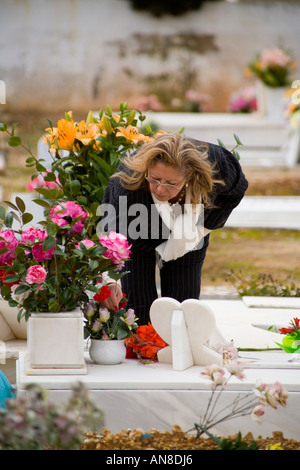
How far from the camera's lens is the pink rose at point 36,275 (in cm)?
200

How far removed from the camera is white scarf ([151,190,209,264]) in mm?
2453

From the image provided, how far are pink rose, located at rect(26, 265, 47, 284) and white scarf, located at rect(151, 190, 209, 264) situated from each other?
1.86 feet

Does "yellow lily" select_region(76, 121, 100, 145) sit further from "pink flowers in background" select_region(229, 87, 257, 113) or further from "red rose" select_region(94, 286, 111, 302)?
"pink flowers in background" select_region(229, 87, 257, 113)

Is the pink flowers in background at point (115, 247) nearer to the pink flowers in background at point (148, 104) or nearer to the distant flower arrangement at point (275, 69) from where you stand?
the distant flower arrangement at point (275, 69)

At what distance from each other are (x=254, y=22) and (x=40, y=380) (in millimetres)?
9999

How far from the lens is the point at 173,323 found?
2131 mm

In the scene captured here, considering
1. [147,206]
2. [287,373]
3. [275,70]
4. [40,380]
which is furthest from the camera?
[275,70]

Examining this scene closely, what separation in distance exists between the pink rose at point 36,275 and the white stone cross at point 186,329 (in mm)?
356

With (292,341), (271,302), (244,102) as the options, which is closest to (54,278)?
(292,341)

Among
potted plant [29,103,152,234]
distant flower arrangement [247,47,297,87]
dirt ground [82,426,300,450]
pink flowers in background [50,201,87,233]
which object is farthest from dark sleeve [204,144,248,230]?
distant flower arrangement [247,47,297,87]

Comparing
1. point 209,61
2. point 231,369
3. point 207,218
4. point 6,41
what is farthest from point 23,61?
point 231,369

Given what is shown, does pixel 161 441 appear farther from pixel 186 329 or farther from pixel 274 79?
pixel 274 79

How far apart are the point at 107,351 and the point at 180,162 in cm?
59
